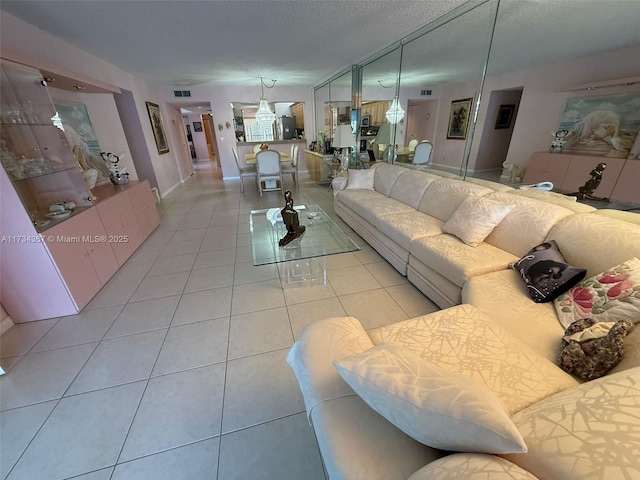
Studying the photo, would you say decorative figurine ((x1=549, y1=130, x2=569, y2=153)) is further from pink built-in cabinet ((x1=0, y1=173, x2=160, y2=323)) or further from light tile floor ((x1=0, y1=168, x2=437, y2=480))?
pink built-in cabinet ((x1=0, y1=173, x2=160, y2=323))

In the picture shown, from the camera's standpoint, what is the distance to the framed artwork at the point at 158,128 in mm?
5281

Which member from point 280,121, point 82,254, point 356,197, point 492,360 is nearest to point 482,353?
point 492,360

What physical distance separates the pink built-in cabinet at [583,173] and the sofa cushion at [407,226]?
118 inches

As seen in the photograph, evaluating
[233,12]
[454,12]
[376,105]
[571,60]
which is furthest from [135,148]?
[571,60]

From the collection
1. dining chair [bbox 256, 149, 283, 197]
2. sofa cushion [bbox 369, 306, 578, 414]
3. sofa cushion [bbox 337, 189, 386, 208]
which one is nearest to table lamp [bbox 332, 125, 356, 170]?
sofa cushion [bbox 337, 189, 386, 208]

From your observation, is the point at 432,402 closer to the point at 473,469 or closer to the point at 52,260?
the point at 473,469

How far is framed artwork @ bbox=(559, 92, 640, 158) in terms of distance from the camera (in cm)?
337

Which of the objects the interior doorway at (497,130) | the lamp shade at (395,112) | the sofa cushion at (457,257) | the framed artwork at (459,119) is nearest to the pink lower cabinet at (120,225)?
the sofa cushion at (457,257)

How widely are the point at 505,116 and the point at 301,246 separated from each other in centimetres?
596

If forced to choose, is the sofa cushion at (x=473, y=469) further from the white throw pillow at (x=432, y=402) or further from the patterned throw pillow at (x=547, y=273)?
the patterned throw pillow at (x=547, y=273)

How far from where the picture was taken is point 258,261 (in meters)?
1.98

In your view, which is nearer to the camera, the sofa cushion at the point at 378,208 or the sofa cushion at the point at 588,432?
the sofa cushion at the point at 588,432

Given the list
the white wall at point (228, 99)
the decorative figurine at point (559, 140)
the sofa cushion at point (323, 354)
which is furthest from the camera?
the white wall at point (228, 99)

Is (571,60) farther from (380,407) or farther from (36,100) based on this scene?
(36,100)
